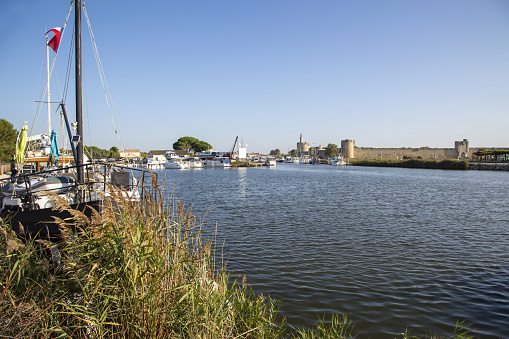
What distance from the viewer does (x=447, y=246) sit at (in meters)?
9.99

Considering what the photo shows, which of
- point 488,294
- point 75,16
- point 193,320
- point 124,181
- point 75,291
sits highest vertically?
point 75,16

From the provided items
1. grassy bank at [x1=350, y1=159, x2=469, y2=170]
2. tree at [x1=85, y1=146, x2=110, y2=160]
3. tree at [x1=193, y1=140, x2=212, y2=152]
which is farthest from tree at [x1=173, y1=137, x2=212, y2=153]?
grassy bank at [x1=350, y1=159, x2=469, y2=170]

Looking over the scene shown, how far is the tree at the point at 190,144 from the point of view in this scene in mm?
137625

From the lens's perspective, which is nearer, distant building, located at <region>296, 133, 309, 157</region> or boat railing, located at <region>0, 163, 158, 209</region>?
boat railing, located at <region>0, 163, 158, 209</region>

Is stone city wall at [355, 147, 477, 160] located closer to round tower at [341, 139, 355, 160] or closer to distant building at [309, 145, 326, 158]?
round tower at [341, 139, 355, 160]

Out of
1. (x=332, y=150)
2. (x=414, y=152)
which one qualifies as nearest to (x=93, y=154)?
(x=414, y=152)

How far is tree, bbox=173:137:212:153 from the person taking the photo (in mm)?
137625

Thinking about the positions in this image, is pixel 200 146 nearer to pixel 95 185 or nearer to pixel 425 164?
pixel 425 164

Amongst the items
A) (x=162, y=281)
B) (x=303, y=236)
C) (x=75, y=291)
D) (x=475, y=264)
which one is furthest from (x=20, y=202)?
(x=475, y=264)

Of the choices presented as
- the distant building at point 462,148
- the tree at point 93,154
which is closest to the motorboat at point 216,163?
the tree at point 93,154

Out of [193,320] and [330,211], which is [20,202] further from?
[330,211]

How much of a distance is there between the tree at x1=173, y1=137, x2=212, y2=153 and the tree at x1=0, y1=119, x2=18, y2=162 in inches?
3628

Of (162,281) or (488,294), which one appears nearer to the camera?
(162,281)

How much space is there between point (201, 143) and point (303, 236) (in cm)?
13182
